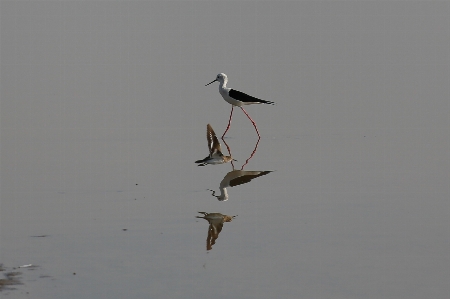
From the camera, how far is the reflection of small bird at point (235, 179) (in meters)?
8.30

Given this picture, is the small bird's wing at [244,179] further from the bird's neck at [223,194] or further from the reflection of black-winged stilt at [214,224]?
the reflection of black-winged stilt at [214,224]

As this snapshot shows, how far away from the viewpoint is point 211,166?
1049cm

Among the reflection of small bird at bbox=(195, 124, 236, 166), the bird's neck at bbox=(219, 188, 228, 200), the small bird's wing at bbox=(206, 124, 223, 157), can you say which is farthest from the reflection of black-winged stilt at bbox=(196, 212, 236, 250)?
the reflection of small bird at bbox=(195, 124, 236, 166)

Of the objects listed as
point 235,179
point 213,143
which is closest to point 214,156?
point 213,143

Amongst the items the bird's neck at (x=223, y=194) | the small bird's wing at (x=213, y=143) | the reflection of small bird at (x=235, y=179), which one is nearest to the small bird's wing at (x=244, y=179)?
the reflection of small bird at (x=235, y=179)

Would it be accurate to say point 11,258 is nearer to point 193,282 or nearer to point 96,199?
point 193,282

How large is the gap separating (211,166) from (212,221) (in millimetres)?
3601

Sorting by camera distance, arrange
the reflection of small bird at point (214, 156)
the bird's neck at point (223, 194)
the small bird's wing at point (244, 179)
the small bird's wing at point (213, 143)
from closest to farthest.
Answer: the bird's neck at point (223, 194)
the small bird's wing at point (244, 179)
the small bird's wing at point (213, 143)
the reflection of small bird at point (214, 156)

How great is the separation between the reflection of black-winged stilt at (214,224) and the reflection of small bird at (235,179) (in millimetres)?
864

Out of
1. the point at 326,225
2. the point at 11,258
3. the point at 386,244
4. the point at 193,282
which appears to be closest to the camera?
the point at 193,282

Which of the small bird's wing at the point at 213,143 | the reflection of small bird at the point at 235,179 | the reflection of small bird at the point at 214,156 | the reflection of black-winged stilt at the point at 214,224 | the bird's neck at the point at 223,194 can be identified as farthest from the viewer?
the reflection of small bird at the point at 214,156

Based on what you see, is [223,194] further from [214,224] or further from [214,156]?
[214,156]

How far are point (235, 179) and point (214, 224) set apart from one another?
254 cm

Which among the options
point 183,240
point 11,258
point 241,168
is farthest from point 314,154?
point 11,258
